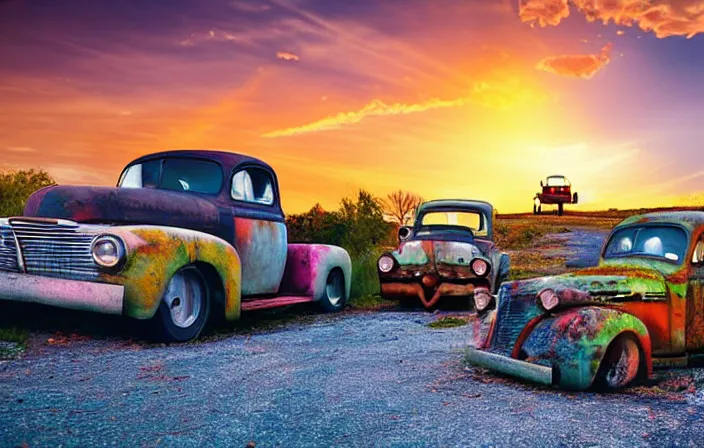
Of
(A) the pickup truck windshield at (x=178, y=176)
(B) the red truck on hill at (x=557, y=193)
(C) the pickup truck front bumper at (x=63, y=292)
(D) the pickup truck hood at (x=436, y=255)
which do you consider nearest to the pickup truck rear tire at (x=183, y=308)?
(C) the pickup truck front bumper at (x=63, y=292)

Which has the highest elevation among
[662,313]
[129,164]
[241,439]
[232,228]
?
[129,164]

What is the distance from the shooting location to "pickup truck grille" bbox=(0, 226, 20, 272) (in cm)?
720

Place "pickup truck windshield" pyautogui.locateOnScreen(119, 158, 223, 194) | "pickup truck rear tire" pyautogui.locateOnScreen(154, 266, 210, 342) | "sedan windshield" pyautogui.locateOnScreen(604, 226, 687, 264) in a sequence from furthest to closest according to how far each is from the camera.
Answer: "pickup truck windshield" pyautogui.locateOnScreen(119, 158, 223, 194) < "pickup truck rear tire" pyautogui.locateOnScreen(154, 266, 210, 342) < "sedan windshield" pyautogui.locateOnScreen(604, 226, 687, 264)

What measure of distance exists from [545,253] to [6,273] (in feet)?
51.2

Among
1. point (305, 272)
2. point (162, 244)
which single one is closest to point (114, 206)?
point (162, 244)

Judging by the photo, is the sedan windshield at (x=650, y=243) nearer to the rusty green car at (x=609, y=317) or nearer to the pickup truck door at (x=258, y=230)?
the rusty green car at (x=609, y=317)

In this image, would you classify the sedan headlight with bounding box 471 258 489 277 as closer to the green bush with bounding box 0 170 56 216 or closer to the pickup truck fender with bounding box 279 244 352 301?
the pickup truck fender with bounding box 279 244 352 301

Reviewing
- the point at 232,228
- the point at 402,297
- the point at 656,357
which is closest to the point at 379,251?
the point at 402,297

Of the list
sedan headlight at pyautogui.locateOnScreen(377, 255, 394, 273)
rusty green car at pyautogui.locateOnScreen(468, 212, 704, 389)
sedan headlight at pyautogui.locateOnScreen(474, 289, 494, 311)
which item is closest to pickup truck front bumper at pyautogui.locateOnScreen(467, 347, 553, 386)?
rusty green car at pyautogui.locateOnScreen(468, 212, 704, 389)

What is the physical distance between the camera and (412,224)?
480 inches

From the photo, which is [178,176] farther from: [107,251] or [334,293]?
[334,293]

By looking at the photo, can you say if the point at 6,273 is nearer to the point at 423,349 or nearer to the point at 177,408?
the point at 177,408

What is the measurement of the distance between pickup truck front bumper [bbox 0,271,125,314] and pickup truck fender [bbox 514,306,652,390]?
12.8 feet

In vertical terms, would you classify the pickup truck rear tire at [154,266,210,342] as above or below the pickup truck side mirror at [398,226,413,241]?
below
